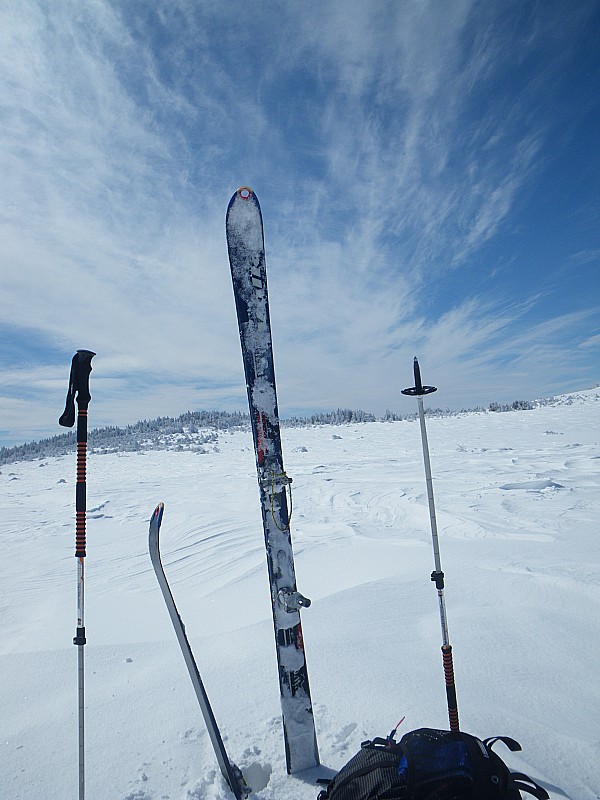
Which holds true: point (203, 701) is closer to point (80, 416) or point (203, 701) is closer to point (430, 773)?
point (430, 773)

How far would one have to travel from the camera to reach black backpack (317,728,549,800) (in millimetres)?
1612

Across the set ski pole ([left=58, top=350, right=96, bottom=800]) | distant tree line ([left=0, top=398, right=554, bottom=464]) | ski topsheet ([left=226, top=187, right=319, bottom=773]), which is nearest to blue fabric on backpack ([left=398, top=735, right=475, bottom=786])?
ski topsheet ([left=226, top=187, right=319, bottom=773])

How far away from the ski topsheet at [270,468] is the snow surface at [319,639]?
259 millimetres

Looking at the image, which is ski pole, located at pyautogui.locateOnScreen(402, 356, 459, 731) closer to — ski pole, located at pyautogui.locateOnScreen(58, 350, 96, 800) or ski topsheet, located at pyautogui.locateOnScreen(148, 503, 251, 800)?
ski topsheet, located at pyautogui.locateOnScreen(148, 503, 251, 800)

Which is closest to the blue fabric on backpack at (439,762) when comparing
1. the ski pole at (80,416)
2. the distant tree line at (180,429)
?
the ski pole at (80,416)

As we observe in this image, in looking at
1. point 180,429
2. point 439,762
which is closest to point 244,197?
point 439,762

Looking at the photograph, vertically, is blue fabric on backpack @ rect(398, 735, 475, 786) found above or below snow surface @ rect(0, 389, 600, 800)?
above

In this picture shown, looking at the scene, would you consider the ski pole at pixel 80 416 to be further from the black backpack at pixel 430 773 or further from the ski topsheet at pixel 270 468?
the black backpack at pixel 430 773

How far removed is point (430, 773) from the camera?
164cm

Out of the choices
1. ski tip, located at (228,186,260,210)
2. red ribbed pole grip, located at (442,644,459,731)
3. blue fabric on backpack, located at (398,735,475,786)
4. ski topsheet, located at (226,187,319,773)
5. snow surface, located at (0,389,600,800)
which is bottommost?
snow surface, located at (0,389,600,800)

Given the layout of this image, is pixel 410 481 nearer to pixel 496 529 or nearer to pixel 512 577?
pixel 496 529

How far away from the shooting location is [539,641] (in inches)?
124

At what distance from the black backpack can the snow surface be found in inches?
20.6

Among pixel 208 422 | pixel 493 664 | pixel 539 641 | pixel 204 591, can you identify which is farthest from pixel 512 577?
pixel 208 422
